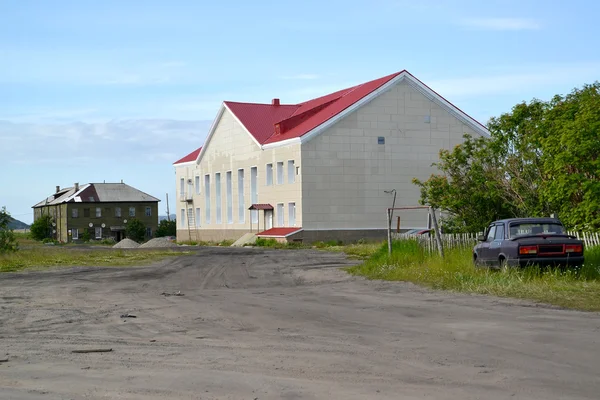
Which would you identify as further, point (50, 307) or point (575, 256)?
point (575, 256)

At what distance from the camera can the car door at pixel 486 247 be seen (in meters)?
20.1

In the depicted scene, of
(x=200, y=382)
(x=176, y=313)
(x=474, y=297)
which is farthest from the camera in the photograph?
(x=474, y=297)

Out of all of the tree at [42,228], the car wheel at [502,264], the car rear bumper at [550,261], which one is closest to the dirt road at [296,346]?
the car wheel at [502,264]

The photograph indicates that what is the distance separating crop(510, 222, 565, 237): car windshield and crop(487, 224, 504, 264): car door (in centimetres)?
35

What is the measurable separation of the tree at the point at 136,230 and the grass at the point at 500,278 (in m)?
98.5

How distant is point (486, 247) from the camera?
20.2 meters

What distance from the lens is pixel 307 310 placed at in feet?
50.6

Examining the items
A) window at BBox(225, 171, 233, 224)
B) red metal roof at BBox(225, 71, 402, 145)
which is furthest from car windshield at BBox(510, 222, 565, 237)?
window at BBox(225, 171, 233, 224)

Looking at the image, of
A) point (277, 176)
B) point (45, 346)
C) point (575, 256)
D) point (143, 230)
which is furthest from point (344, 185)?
point (143, 230)

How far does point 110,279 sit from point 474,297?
40.5 feet

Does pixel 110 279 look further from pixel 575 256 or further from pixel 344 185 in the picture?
pixel 344 185

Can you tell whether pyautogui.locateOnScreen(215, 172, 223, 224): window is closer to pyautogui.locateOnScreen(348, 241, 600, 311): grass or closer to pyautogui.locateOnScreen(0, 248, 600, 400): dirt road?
pyautogui.locateOnScreen(348, 241, 600, 311): grass

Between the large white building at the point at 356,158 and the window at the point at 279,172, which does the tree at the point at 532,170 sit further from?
the window at the point at 279,172

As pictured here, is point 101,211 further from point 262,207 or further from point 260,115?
point 262,207
